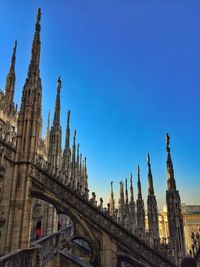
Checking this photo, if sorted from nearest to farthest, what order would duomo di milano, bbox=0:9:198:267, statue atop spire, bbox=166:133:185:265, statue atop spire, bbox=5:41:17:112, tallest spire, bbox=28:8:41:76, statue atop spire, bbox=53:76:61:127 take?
duomo di milano, bbox=0:9:198:267
tallest spire, bbox=28:8:41:76
statue atop spire, bbox=166:133:185:265
statue atop spire, bbox=53:76:61:127
statue atop spire, bbox=5:41:17:112

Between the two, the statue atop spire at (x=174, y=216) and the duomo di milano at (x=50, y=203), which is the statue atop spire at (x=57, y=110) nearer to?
the duomo di milano at (x=50, y=203)

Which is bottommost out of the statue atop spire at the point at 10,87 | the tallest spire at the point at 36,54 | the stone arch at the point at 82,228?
the stone arch at the point at 82,228

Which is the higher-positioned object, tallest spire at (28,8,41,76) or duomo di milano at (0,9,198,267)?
tallest spire at (28,8,41,76)

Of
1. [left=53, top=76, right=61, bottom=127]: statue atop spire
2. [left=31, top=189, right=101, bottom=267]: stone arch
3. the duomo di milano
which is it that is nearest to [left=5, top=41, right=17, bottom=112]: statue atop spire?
[left=53, top=76, right=61, bottom=127]: statue atop spire

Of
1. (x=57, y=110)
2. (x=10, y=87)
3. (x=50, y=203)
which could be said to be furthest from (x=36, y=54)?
(x=10, y=87)

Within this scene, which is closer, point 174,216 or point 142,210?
point 174,216

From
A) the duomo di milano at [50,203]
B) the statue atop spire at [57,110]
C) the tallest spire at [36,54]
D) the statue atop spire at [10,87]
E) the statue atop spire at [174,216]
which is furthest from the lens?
the statue atop spire at [10,87]

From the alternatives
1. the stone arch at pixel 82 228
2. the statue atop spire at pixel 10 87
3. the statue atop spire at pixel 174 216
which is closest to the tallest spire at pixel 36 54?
the stone arch at pixel 82 228

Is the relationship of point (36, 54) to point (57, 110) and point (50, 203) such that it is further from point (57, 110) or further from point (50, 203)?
point (57, 110)

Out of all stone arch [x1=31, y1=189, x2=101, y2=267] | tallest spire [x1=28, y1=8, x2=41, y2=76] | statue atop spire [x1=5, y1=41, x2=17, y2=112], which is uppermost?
statue atop spire [x1=5, y1=41, x2=17, y2=112]

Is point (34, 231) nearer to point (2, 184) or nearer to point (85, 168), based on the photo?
point (2, 184)

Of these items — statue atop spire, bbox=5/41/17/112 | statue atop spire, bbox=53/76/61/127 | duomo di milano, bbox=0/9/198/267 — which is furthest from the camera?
statue atop spire, bbox=5/41/17/112

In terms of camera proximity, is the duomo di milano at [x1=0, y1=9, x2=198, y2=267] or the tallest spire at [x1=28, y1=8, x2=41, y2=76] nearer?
the duomo di milano at [x1=0, y1=9, x2=198, y2=267]

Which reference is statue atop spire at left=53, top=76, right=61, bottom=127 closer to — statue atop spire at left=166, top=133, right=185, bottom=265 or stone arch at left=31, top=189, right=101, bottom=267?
statue atop spire at left=166, top=133, right=185, bottom=265
